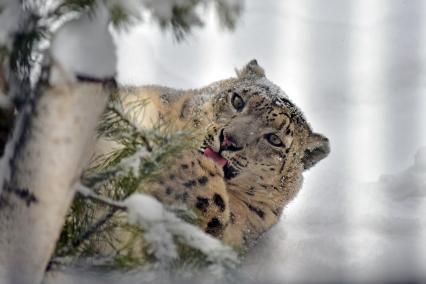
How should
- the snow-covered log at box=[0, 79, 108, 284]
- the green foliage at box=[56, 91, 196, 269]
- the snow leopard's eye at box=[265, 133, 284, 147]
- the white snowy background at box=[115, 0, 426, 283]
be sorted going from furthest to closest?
the snow leopard's eye at box=[265, 133, 284, 147] < the white snowy background at box=[115, 0, 426, 283] < the green foliage at box=[56, 91, 196, 269] < the snow-covered log at box=[0, 79, 108, 284]

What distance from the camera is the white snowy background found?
152 cm

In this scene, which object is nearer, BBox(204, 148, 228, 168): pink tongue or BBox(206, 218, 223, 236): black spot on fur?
BBox(206, 218, 223, 236): black spot on fur

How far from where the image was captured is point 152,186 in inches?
45.8

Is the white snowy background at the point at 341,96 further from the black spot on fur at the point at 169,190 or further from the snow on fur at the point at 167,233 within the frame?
the snow on fur at the point at 167,233

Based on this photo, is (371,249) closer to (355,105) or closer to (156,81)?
(355,105)

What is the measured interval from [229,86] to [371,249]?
569mm

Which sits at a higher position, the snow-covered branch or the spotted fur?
the spotted fur

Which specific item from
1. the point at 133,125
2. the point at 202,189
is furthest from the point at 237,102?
→ the point at 133,125

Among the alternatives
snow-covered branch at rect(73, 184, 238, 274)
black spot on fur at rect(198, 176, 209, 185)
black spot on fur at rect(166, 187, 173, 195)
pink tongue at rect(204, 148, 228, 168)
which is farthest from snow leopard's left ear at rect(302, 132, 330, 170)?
snow-covered branch at rect(73, 184, 238, 274)

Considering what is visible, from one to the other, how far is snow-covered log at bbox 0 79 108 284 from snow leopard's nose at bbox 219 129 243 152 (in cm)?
70

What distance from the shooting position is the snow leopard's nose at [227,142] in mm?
1568

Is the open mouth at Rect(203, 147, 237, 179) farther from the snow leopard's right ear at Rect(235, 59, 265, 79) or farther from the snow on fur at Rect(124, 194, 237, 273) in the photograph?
the snow on fur at Rect(124, 194, 237, 273)

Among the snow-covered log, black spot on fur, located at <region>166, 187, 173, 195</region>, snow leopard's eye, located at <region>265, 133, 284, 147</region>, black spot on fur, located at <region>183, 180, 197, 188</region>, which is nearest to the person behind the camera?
the snow-covered log

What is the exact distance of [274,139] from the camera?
65.9 inches
